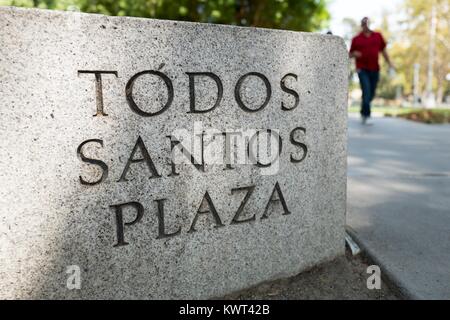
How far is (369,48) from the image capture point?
22.8 feet

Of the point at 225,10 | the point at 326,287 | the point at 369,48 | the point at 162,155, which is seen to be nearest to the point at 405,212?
the point at 326,287

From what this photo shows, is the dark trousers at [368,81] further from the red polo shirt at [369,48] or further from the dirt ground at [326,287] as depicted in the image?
the dirt ground at [326,287]

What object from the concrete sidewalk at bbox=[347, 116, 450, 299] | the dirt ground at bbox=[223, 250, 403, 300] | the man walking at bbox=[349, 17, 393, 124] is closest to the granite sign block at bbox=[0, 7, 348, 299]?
the dirt ground at bbox=[223, 250, 403, 300]

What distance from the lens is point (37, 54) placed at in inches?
63.5

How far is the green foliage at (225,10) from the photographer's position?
8336 millimetres

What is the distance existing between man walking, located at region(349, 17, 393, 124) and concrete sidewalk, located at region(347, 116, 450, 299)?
5.40 feet

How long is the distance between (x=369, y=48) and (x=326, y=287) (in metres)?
5.66

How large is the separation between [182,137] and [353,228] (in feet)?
5.05

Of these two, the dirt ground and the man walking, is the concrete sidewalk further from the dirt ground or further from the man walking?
the man walking

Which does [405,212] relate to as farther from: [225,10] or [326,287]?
[225,10]

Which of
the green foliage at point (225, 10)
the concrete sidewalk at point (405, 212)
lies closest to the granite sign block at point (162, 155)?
the concrete sidewalk at point (405, 212)
